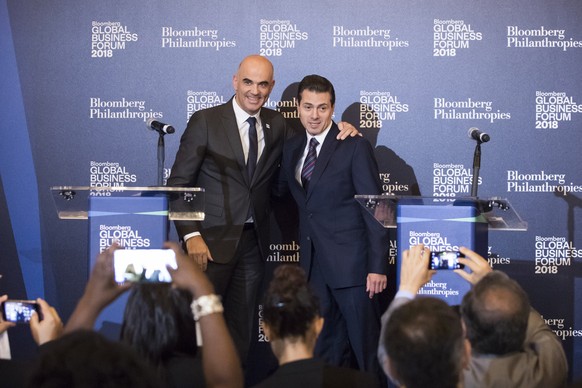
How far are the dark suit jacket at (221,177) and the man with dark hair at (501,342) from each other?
256cm

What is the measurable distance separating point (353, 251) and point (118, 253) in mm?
1769

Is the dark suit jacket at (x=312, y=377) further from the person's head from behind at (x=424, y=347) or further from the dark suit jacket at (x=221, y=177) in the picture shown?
the dark suit jacket at (x=221, y=177)

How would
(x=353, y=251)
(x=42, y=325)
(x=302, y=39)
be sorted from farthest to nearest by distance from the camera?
(x=302, y=39), (x=353, y=251), (x=42, y=325)

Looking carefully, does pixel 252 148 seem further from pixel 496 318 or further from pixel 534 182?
pixel 496 318

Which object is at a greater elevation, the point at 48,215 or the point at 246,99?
the point at 246,99

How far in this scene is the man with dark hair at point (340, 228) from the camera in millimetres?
5457

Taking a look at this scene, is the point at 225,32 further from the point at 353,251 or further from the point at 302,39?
the point at 353,251

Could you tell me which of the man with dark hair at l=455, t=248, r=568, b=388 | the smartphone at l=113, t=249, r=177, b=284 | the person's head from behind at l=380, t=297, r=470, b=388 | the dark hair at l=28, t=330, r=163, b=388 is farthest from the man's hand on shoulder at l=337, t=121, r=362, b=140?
the dark hair at l=28, t=330, r=163, b=388

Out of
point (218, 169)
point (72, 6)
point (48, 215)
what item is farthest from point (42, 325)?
point (72, 6)

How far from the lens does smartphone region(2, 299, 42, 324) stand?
3342mm

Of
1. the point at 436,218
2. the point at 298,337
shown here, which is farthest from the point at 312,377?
the point at 436,218

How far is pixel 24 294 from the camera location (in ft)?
21.3

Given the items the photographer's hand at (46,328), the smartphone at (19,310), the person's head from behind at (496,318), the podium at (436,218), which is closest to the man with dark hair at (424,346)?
the person's head from behind at (496,318)

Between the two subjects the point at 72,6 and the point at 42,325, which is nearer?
the point at 42,325
